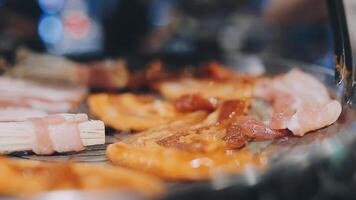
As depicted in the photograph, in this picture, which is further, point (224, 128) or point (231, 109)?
point (231, 109)

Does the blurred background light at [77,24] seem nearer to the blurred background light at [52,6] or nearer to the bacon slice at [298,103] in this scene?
the blurred background light at [52,6]

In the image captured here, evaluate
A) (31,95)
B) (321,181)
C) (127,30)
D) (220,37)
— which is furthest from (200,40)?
(321,181)

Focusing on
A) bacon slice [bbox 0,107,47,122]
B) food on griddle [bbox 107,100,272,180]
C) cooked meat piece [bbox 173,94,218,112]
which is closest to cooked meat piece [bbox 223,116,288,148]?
food on griddle [bbox 107,100,272,180]

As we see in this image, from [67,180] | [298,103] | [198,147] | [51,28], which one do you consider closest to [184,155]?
[198,147]

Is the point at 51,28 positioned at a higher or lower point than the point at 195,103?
higher

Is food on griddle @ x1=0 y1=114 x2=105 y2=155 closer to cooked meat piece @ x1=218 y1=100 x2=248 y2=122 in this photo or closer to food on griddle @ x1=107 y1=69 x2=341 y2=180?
food on griddle @ x1=107 y1=69 x2=341 y2=180

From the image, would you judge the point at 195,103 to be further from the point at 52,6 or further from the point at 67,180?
the point at 52,6

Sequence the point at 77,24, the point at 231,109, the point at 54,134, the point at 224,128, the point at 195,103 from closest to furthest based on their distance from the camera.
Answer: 1. the point at 54,134
2. the point at 224,128
3. the point at 231,109
4. the point at 195,103
5. the point at 77,24
